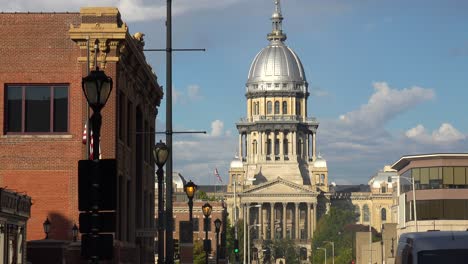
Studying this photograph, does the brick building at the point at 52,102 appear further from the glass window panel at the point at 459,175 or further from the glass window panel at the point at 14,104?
the glass window panel at the point at 459,175

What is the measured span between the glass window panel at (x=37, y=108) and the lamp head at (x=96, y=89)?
33962mm

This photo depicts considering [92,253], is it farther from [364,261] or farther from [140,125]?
[364,261]

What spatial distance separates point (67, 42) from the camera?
56.2 m

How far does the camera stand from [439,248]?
96.2 feet

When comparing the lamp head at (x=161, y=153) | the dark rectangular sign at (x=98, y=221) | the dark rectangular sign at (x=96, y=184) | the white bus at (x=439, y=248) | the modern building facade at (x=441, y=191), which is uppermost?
the modern building facade at (x=441, y=191)

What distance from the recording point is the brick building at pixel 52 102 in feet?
182

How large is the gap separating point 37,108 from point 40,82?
4.00 ft

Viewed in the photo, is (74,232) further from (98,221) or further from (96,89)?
(98,221)

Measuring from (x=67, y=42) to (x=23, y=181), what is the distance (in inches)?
251

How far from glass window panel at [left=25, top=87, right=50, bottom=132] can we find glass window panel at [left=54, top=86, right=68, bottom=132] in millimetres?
351

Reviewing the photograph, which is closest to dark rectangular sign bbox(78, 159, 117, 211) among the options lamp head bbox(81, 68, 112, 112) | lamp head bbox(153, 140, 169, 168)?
lamp head bbox(81, 68, 112, 112)

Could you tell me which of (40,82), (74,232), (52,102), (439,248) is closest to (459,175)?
(52,102)

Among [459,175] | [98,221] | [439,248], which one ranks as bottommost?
[439,248]

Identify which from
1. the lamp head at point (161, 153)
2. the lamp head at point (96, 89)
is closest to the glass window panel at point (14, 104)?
the lamp head at point (161, 153)
